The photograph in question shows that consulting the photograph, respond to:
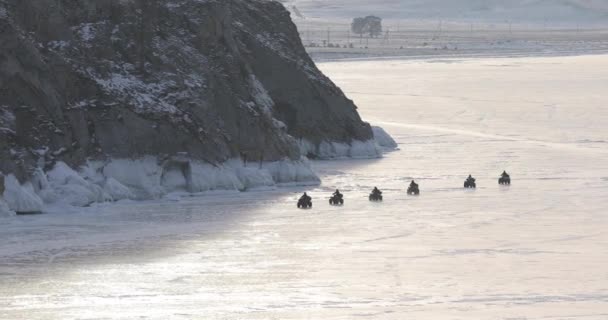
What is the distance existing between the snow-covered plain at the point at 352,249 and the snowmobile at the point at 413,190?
196 mm

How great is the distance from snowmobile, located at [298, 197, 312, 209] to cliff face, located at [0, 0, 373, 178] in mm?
3993

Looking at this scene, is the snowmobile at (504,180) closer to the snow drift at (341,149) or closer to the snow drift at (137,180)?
the snow drift at (137,180)

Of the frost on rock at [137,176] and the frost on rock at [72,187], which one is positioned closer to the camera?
the frost on rock at [72,187]

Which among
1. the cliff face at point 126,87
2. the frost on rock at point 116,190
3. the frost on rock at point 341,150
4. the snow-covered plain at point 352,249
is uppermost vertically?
the cliff face at point 126,87

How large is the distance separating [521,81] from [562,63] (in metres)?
31.4

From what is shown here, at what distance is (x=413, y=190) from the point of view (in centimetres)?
4175

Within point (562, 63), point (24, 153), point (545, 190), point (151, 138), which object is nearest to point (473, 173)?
point (545, 190)

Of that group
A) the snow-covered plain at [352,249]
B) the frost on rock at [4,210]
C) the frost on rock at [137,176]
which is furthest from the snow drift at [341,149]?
the frost on rock at [4,210]

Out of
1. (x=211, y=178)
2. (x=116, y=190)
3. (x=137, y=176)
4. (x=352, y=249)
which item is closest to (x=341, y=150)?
(x=211, y=178)

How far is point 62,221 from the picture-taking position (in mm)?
35406

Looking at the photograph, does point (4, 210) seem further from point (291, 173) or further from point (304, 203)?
point (291, 173)

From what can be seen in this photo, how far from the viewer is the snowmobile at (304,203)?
3885cm

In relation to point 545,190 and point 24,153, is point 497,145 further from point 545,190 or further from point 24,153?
point 24,153

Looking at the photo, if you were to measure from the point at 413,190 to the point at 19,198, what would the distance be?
446 inches
